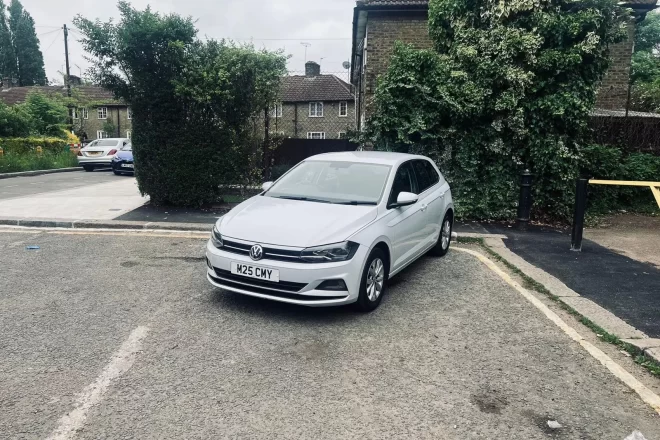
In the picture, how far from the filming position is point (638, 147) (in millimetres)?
11273

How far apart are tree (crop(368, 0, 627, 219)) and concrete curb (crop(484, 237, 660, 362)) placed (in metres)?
3.11

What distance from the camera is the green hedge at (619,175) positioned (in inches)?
420

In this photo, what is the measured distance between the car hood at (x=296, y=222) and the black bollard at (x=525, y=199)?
5013 millimetres

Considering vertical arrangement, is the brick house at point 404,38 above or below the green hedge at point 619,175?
above

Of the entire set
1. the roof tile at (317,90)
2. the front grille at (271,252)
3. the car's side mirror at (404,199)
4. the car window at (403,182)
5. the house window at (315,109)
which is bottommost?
the front grille at (271,252)

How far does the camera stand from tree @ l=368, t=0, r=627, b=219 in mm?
9305

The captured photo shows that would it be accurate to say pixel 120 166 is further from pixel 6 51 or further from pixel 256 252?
pixel 6 51

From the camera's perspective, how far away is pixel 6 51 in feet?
214

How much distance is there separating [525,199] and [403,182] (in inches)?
162

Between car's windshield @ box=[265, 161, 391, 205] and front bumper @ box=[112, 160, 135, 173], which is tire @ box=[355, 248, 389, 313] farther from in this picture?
front bumper @ box=[112, 160, 135, 173]

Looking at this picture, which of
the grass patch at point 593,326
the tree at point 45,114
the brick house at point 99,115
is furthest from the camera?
the brick house at point 99,115

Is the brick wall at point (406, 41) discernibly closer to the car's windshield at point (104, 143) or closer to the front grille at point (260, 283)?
the front grille at point (260, 283)

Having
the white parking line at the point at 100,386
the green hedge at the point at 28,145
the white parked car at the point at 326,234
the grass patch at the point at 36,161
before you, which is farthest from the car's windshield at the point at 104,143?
the white parking line at the point at 100,386

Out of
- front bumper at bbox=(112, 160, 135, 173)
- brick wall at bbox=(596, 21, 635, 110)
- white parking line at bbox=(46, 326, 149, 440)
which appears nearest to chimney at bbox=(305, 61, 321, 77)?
front bumper at bbox=(112, 160, 135, 173)
